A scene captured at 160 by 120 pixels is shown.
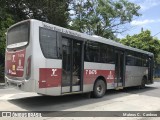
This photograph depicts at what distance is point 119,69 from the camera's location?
14414mm

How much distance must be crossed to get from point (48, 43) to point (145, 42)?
28.6 metres

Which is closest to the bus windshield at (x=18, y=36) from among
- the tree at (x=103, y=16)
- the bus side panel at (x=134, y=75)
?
the bus side panel at (x=134, y=75)

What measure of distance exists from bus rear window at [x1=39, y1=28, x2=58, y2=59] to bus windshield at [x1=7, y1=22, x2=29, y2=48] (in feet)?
1.74

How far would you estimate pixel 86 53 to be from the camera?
37.6 ft

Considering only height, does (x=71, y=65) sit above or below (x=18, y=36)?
below

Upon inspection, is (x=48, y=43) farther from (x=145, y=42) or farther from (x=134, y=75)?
(x=145, y=42)

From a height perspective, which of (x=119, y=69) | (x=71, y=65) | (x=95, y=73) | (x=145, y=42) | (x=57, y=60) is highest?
(x=145, y=42)

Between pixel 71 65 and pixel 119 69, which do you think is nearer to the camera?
pixel 71 65

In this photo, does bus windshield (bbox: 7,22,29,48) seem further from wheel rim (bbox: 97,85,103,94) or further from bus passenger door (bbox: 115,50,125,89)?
bus passenger door (bbox: 115,50,125,89)

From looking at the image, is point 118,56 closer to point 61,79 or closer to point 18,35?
point 61,79

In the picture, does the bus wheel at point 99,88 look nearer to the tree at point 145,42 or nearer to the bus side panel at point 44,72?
→ the bus side panel at point 44,72

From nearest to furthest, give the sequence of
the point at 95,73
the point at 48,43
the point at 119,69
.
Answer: the point at 48,43, the point at 95,73, the point at 119,69

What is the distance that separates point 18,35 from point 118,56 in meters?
6.16

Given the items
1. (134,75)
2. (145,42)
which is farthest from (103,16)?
(134,75)
